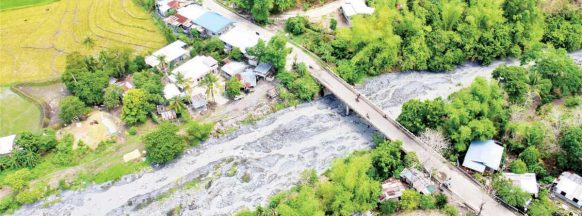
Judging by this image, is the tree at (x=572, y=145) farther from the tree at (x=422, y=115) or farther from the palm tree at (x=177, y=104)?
the palm tree at (x=177, y=104)

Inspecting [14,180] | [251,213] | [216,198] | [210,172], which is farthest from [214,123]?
[14,180]

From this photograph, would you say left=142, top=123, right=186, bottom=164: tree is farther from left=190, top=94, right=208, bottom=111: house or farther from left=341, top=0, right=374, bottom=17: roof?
left=341, top=0, right=374, bottom=17: roof

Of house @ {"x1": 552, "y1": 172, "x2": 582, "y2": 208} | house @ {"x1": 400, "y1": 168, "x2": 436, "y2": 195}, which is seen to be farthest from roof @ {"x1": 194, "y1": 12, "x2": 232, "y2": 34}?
house @ {"x1": 552, "y1": 172, "x2": 582, "y2": 208}

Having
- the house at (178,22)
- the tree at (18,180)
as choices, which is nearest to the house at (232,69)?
the house at (178,22)

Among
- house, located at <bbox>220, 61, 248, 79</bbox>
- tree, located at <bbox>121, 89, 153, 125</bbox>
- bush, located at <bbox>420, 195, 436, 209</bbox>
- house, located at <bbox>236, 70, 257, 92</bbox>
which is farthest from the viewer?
house, located at <bbox>220, 61, 248, 79</bbox>

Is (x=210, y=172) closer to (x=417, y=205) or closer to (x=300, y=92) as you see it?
(x=300, y=92)

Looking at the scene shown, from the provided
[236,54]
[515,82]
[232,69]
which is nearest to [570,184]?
[515,82]

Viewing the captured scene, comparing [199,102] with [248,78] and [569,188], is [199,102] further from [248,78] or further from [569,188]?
[569,188]
